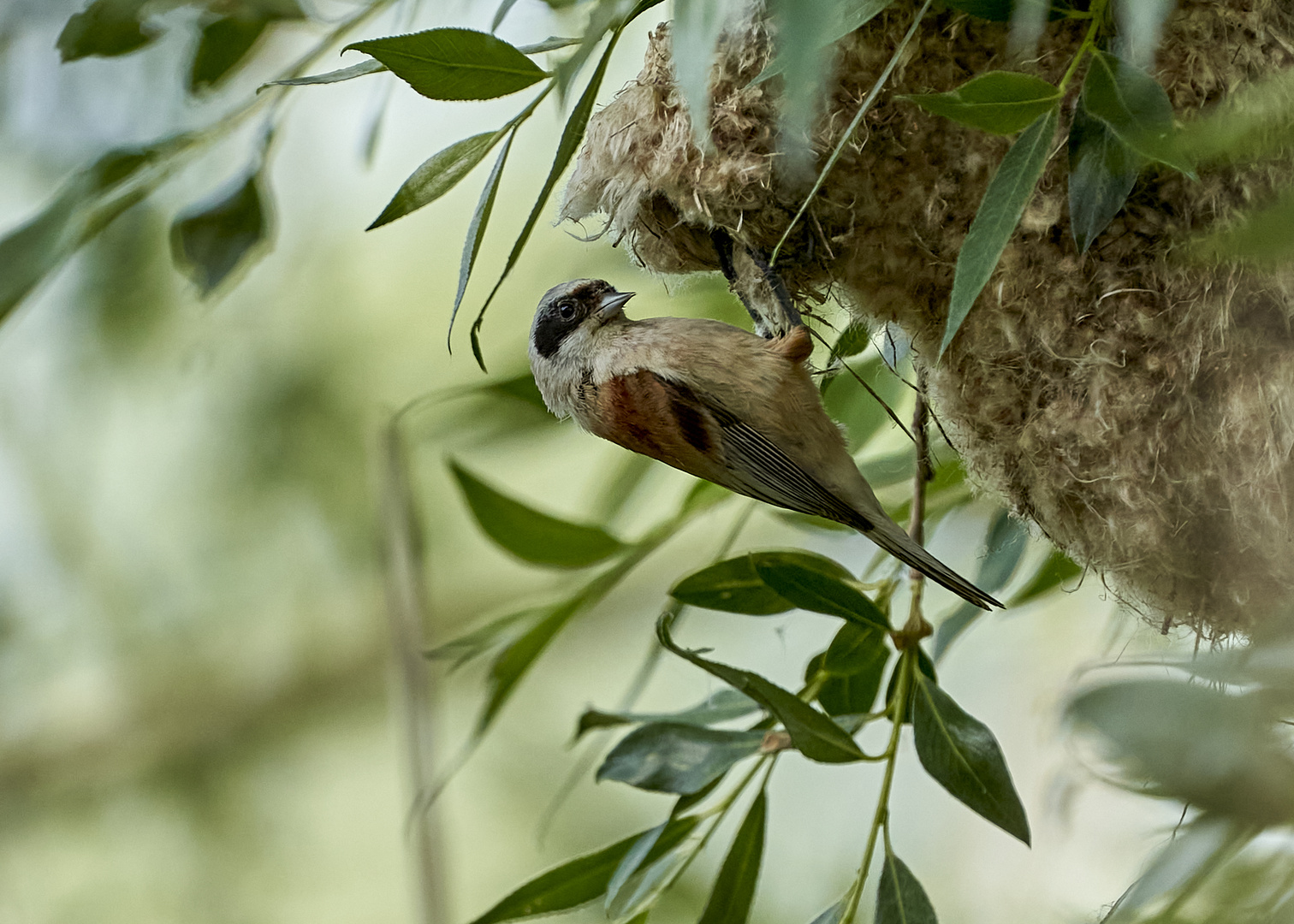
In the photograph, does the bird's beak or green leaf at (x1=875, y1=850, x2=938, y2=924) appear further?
the bird's beak

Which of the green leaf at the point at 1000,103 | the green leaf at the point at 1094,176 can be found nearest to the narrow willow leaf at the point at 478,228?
the green leaf at the point at 1000,103

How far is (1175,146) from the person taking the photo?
789mm

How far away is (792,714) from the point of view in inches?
43.8

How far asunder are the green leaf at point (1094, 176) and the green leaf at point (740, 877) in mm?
733

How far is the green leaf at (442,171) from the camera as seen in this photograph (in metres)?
1.09

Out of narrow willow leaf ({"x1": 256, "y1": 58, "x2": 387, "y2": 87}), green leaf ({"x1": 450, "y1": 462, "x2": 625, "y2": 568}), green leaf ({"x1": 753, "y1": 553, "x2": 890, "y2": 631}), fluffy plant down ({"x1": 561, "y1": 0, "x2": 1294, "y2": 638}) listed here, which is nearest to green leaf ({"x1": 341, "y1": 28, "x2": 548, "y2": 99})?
narrow willow leaf ({"x1": 256, "y1": 58, "x2": 387, "y2": 87})

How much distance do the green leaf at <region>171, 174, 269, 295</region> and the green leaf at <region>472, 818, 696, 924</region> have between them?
33.9 inches

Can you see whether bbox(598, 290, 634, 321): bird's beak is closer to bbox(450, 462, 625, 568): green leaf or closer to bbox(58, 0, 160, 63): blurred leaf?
bbox(450, 462, 625, 568): green leaf

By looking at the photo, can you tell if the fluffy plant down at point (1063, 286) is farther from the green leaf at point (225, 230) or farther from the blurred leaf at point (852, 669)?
the green leaf at point (225, 230)

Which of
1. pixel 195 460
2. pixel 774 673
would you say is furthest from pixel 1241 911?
pixel 195 460

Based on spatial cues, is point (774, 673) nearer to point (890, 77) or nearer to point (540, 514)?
point (540, 514)

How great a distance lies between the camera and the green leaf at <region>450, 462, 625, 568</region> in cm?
158

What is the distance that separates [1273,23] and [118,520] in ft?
12.5

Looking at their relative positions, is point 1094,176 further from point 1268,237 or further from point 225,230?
point 225,230
